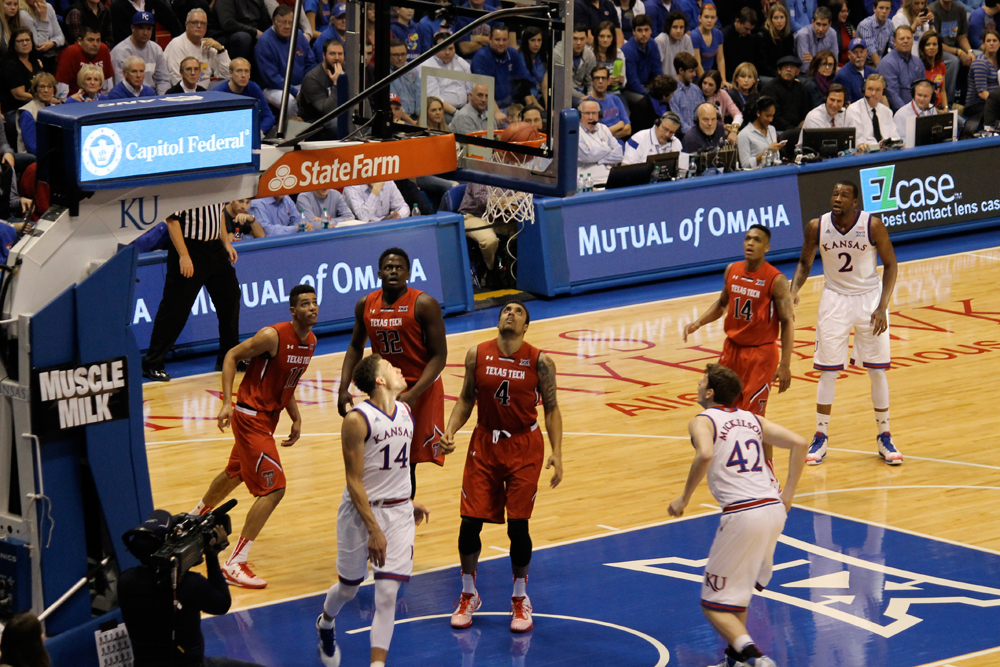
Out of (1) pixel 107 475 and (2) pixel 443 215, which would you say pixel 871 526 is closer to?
(1) pixel 107 475

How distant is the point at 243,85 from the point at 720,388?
10.2m

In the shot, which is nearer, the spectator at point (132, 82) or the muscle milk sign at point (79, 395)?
the muscle milk sign at point (79, 395)

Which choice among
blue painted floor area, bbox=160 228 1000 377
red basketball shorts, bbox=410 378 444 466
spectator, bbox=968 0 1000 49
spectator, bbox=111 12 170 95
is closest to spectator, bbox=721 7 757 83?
spectator, bbox=968 0 1000 49

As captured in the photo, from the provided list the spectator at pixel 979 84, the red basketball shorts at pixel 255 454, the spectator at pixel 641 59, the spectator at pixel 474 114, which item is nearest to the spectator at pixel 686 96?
the spectator at pixel 641 59

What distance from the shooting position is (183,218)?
43.9 ft

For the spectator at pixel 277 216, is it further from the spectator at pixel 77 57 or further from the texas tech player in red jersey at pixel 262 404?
the texas tech player in red jersey at pixel 262 404

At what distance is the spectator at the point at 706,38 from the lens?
2181 cm

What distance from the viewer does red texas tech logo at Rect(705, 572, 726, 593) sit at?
7480mm

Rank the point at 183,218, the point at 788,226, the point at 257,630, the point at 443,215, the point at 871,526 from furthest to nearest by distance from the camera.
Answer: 1. the point at 788,226
2. the point at 443,215
3. the point at 183,218
4. the point at 871,526
5. the point at 257,630

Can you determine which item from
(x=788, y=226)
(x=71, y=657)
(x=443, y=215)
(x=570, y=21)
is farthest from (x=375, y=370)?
(x=788, y=226)

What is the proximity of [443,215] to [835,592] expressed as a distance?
8.22 metres

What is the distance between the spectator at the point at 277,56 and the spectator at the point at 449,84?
7.86 m

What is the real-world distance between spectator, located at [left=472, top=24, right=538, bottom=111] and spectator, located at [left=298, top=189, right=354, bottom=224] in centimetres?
628

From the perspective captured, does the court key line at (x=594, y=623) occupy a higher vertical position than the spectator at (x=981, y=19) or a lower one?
lower
